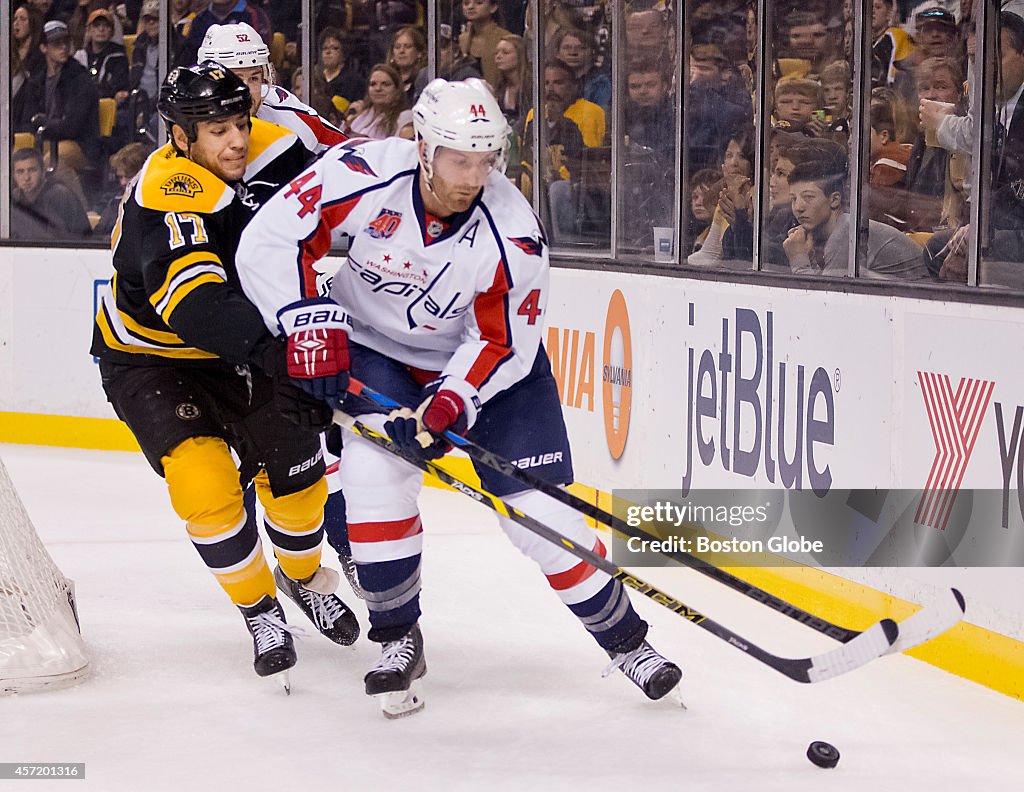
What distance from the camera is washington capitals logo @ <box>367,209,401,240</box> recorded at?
8.91 feet

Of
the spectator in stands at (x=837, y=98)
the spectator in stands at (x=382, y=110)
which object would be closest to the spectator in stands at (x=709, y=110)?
the spectator in stands at (x=837, y=98)

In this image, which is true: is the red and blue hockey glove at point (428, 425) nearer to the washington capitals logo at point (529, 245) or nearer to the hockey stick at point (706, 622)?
the hockey stick at point (706, 622)

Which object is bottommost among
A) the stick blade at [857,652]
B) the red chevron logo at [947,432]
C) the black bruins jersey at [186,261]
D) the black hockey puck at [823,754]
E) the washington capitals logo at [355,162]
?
the black hockey puck at [823,754]

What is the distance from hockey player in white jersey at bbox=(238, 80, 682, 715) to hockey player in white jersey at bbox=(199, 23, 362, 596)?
0.68 m

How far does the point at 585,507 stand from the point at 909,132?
1.56 m

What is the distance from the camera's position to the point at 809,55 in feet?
13.3

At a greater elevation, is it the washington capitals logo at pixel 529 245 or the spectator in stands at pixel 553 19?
the spectator in stands at pixel 553 19

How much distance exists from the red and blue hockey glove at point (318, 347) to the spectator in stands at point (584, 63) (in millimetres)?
2536

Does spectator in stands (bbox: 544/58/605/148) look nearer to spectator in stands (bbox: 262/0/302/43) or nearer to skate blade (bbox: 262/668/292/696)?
spectator in stands (bbox: 262/0/302/43)

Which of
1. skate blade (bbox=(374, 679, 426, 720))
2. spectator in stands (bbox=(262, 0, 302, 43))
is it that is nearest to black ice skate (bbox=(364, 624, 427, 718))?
skate blade (bbox=(374, 679, 426, 720))

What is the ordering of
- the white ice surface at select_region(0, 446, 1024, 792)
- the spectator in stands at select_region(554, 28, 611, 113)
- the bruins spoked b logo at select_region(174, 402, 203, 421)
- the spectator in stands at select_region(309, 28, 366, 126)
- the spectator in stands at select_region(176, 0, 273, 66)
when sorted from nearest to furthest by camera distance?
the white ice surface at select_region(0, 446, 1024, 792), the bruins spoked b logo at select_region(174, 402, 203, 421), the spectator in stands at select_region(554, 28, 611, 113), the spectator in stands at select_region(309, 28, 366, 126), the spectator in stands at select_region(176, 0, 273, 66)

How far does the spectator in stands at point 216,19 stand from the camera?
20.9ft

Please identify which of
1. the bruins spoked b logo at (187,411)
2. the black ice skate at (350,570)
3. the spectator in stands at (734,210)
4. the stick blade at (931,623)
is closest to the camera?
the stick blade at (931,623)

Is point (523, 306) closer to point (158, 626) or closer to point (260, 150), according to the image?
point (260, 150)
